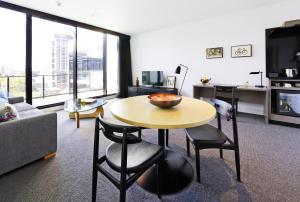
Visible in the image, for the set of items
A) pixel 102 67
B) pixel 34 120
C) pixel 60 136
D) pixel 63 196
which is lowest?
pixel 63 196

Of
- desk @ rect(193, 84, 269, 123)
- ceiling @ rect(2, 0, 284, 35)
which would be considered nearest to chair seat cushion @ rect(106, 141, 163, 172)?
desk @ rect(193, 84, 269, 123)

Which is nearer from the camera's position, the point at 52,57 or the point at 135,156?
the point at 135,156

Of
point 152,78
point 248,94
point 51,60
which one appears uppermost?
point 51,60

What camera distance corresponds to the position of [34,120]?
1875mm

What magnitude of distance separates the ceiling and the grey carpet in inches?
107

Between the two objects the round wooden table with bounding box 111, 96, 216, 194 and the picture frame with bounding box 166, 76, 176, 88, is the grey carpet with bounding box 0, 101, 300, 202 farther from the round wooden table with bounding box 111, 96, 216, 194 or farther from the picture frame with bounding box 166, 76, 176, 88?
the picture frame with bounding box 166, 76, 176, 88

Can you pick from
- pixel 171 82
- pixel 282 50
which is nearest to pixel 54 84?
pixel 171 82

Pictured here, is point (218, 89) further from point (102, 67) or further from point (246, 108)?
point (102, 67)

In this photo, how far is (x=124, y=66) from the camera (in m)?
6.14

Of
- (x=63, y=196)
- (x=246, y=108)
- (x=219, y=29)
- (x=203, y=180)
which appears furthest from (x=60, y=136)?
(x=219, y=29)

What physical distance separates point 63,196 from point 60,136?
1.53m

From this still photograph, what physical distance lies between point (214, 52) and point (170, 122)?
3.88 m

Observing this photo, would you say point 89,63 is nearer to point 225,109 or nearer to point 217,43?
point 217,43

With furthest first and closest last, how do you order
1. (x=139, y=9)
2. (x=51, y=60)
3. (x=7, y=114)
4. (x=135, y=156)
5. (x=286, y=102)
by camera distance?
(x=51, y=60) → (x=139, y=9) → (x=286, y=102) → (x=7, y=114) → (x=135, y=156)
